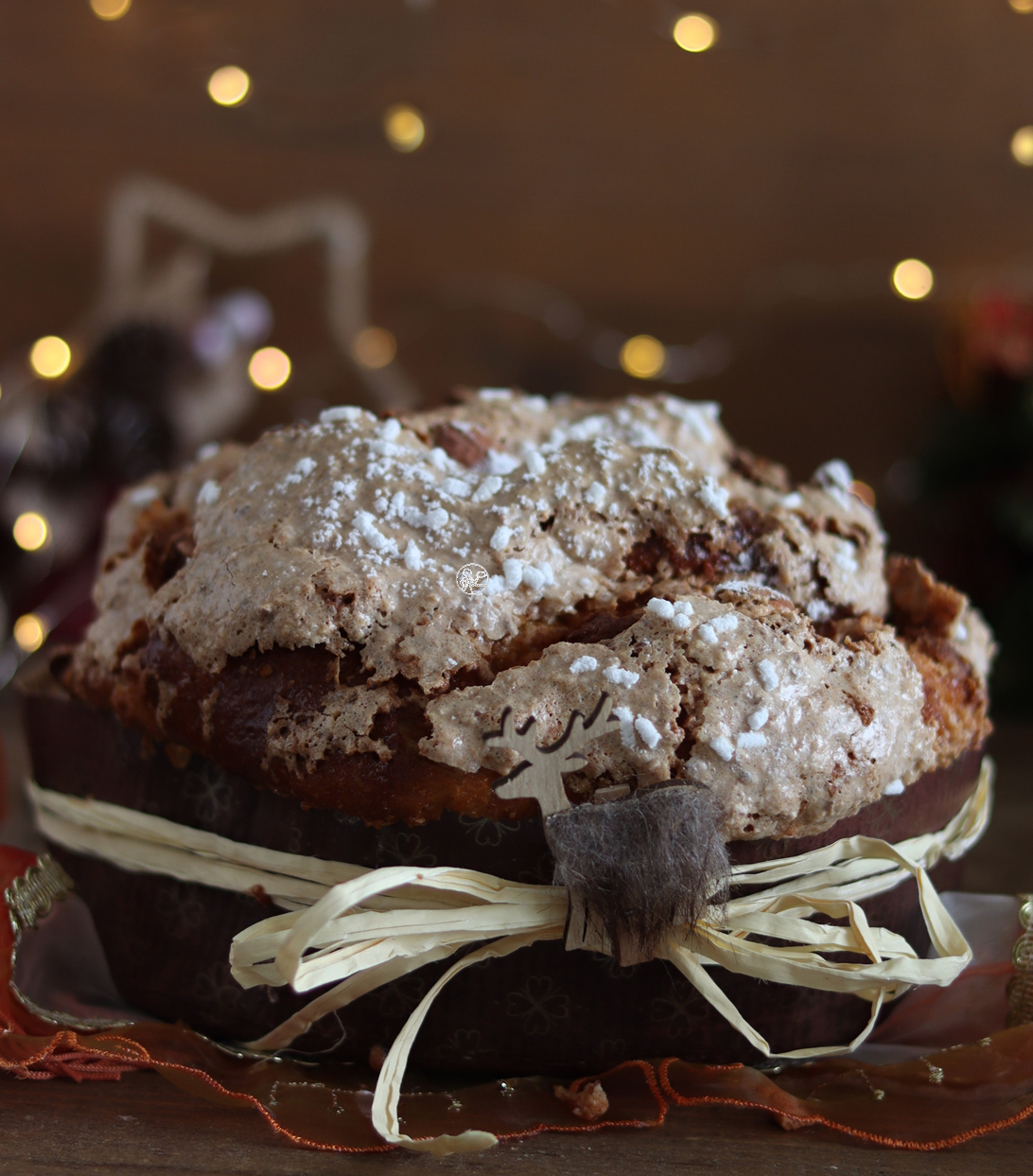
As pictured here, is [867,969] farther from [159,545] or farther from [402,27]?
[402,27]

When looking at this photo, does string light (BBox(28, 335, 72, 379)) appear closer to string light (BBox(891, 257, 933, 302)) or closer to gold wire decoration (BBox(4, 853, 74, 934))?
gold wire decoration (BBox(4, 853, 74, 934))

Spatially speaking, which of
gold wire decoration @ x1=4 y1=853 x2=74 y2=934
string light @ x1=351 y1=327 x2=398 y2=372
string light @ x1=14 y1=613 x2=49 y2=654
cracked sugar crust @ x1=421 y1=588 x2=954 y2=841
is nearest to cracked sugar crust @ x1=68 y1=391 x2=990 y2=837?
cracked sugar crust @ x1=421 y1=588 x2=954 y2=841

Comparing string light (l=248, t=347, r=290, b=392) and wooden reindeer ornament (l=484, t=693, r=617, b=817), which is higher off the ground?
string light (l=248, t=347, r=290, b=392)

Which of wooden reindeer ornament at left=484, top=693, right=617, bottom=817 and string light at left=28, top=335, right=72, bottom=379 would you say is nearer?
wooden reindeer ornament at left=484, top=693, right=617, bottom=817

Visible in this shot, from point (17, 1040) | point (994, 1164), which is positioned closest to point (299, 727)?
point (17, 1040)

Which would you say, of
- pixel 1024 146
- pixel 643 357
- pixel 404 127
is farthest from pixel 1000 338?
pixel 404 127

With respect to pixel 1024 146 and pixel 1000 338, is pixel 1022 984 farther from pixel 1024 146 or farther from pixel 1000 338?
pixel 1024 146

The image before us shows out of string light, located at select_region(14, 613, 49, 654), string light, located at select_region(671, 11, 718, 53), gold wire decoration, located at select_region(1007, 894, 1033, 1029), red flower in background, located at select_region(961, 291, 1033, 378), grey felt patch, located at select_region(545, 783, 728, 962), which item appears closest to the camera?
grey felt patch, located at select_region(545, 783, 728, 962)
